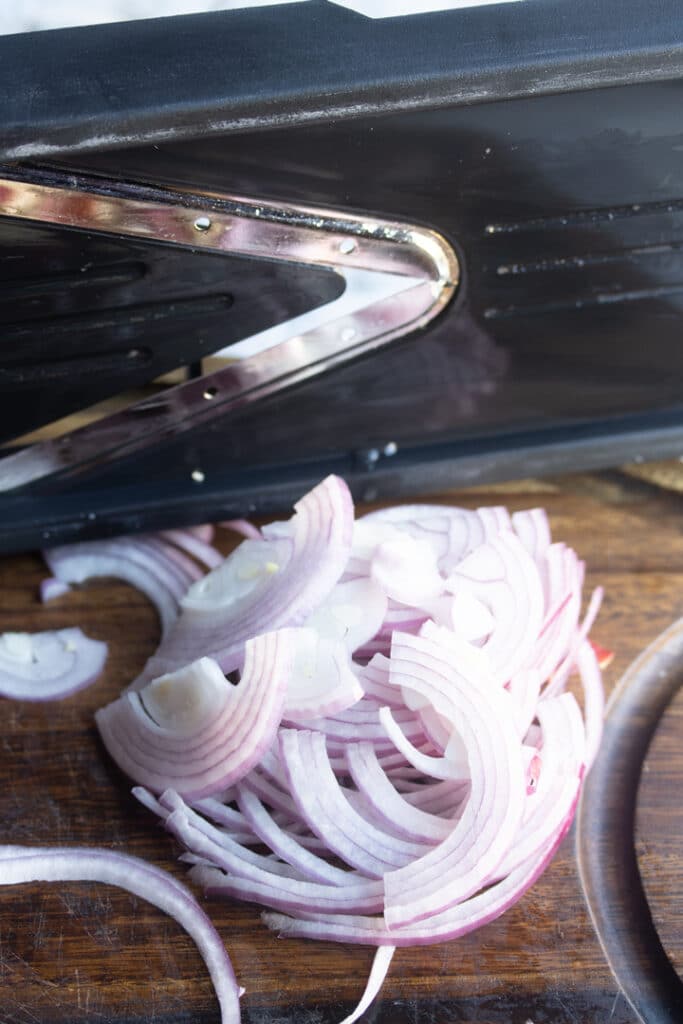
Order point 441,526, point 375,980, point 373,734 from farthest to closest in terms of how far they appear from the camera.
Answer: point 441,526 → point 373,734 → point 375,980

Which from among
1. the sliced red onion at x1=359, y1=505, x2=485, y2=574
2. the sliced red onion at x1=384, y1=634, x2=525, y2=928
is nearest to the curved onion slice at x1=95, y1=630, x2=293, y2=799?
the sliced red onion at x1=384, y1=634, x2=525, y2=928

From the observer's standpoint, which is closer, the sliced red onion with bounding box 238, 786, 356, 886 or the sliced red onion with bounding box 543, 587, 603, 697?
the sliced red onion with bounding box 238, 786, 356, 886

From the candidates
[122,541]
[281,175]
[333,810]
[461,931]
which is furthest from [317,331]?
[461,931]

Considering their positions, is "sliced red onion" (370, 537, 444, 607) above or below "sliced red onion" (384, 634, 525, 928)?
above

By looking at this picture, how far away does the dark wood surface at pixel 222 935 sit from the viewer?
2.81 ft

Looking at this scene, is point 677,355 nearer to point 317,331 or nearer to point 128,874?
point 317,331

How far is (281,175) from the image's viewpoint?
94cm

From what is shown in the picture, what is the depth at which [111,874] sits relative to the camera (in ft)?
3.04

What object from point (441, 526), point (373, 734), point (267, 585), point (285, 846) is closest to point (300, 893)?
point (285, 846)

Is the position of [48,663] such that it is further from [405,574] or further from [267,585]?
[405,574]

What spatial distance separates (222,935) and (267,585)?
299 mm

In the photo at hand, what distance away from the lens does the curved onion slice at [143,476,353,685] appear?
100 cm

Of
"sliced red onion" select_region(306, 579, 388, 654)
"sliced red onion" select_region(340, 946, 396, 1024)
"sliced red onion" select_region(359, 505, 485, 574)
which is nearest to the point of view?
"sliced red onion" select_region(340, 946, 396, 1024)

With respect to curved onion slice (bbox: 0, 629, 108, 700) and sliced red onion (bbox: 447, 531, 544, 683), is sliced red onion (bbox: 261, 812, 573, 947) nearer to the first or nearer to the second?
sliced red onion (bbox: 447, 531, 544, 683)
